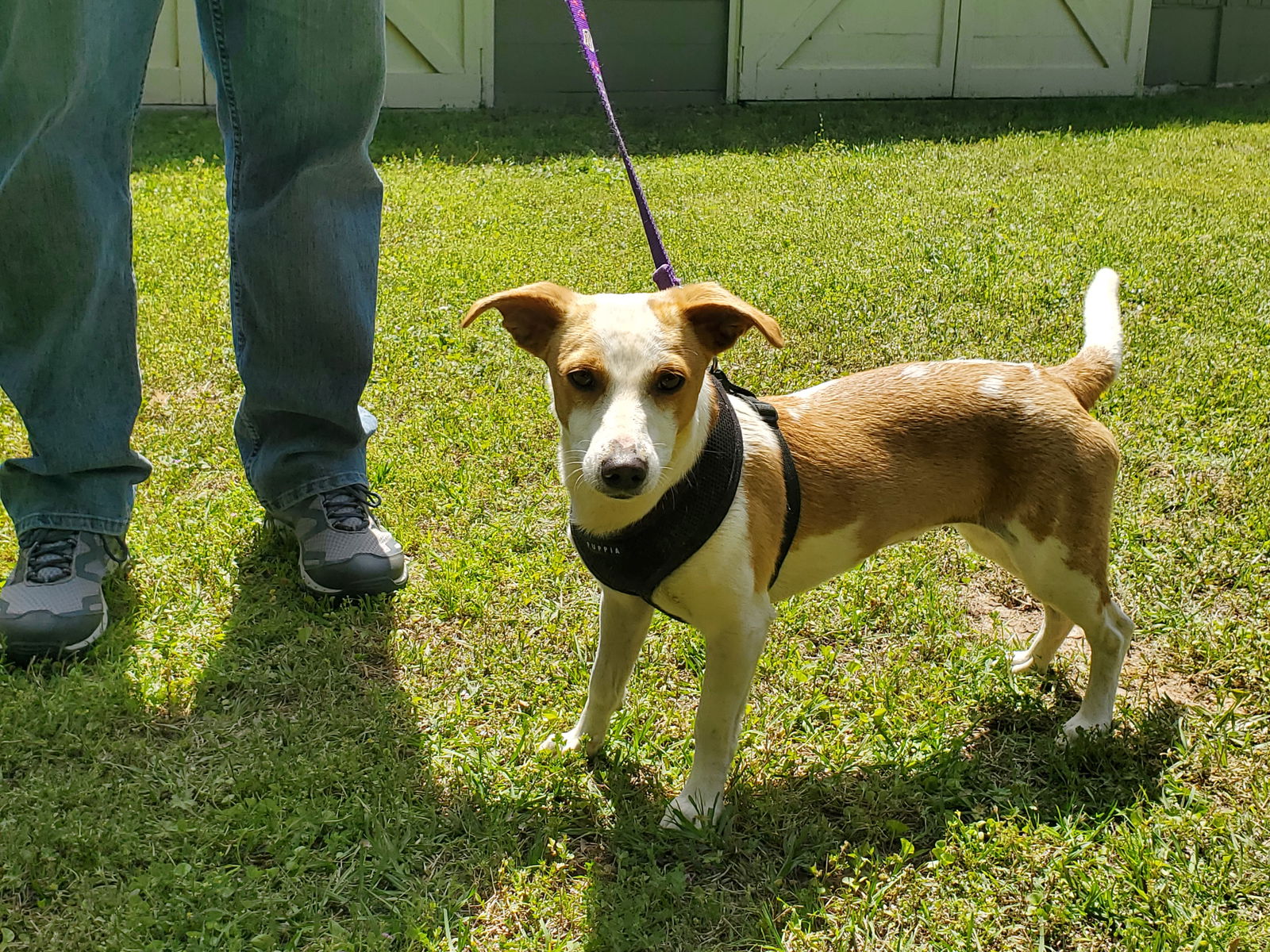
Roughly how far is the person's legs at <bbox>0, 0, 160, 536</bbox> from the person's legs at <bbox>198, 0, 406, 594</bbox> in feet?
0.88

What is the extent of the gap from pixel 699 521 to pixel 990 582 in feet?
4.82

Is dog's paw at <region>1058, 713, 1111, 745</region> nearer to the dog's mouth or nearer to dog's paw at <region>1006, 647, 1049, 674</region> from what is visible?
dog's paw at <region>1006, 647, 1049, 674</region>

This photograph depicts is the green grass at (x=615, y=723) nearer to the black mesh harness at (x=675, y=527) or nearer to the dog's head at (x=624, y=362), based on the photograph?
the black mesh harness at (x=675, y=527)

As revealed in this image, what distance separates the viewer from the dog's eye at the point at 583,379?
2188mm

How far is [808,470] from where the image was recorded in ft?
8.34

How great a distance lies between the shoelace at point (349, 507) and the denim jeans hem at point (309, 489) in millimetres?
17

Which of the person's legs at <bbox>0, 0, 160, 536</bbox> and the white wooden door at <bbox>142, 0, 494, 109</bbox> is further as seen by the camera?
the white wooden door at <bbox>142, 0, 494, 109</bbox>

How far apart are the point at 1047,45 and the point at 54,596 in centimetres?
1091

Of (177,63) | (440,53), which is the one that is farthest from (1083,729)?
(177,63)

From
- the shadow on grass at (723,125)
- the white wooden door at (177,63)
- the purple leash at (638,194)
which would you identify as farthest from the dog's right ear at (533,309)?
the white wooden door at (177,63)

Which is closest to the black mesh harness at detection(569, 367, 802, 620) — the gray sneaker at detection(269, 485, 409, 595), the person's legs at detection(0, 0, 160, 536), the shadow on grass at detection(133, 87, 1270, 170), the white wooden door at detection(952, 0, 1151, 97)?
the gray sneaker at detection(269, 485, 409, 595)

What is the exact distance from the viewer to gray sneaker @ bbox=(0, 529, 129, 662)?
2.91 meters

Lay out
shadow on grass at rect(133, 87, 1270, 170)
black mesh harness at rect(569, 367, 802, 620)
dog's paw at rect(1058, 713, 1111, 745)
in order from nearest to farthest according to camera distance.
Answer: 1. black mesh harness at rect(569, 367, 802, 620)
2. dog's paw at rect(1058, 713, 1111, 745)
3. shadow on grass at rect(133, 87, 1270, 170)

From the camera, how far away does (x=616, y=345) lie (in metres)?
2.19
